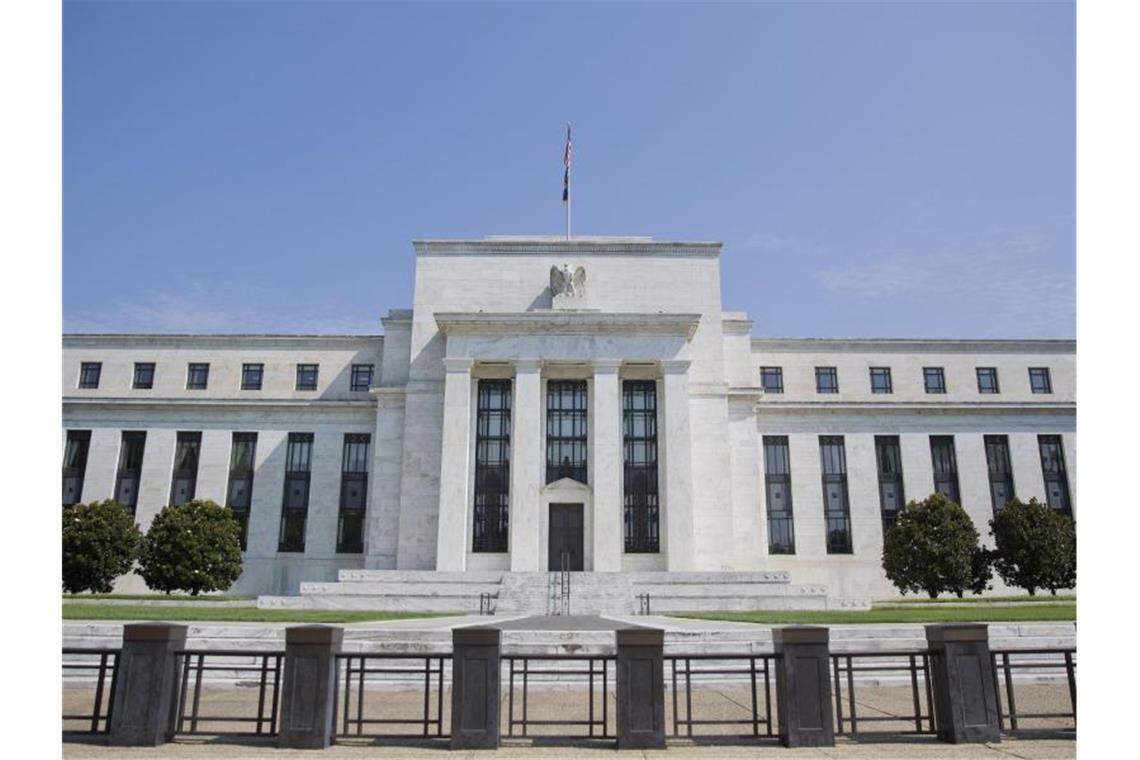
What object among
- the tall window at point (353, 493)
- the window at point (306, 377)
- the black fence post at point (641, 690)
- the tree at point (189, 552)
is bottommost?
the black fence post at point (641, 690)

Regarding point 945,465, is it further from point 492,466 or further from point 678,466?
point 492,466

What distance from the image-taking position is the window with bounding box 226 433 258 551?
4734 centimetres

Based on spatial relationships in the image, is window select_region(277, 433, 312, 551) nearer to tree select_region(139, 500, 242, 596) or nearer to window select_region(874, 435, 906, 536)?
tree select_region(139, 500, 242, 596)

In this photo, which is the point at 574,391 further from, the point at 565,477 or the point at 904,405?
the point at 904,405

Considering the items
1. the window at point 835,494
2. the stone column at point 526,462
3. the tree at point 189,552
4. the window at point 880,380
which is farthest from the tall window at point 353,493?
the window at point 880,380

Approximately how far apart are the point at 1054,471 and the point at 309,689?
5103 centimetres

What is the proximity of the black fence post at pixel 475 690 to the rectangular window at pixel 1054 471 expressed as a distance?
48261 mm

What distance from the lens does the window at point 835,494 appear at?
47875 millimetres

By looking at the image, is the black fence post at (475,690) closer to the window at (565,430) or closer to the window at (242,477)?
the window at (565,430)

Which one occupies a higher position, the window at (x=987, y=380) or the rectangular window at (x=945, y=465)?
the window at (x=987, y=380)

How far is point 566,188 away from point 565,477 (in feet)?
59.4

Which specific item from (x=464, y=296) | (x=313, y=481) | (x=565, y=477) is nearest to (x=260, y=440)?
(x=313, y=481)

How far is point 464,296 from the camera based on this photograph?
48250 mm

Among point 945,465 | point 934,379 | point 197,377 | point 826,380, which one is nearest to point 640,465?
point 826,380
